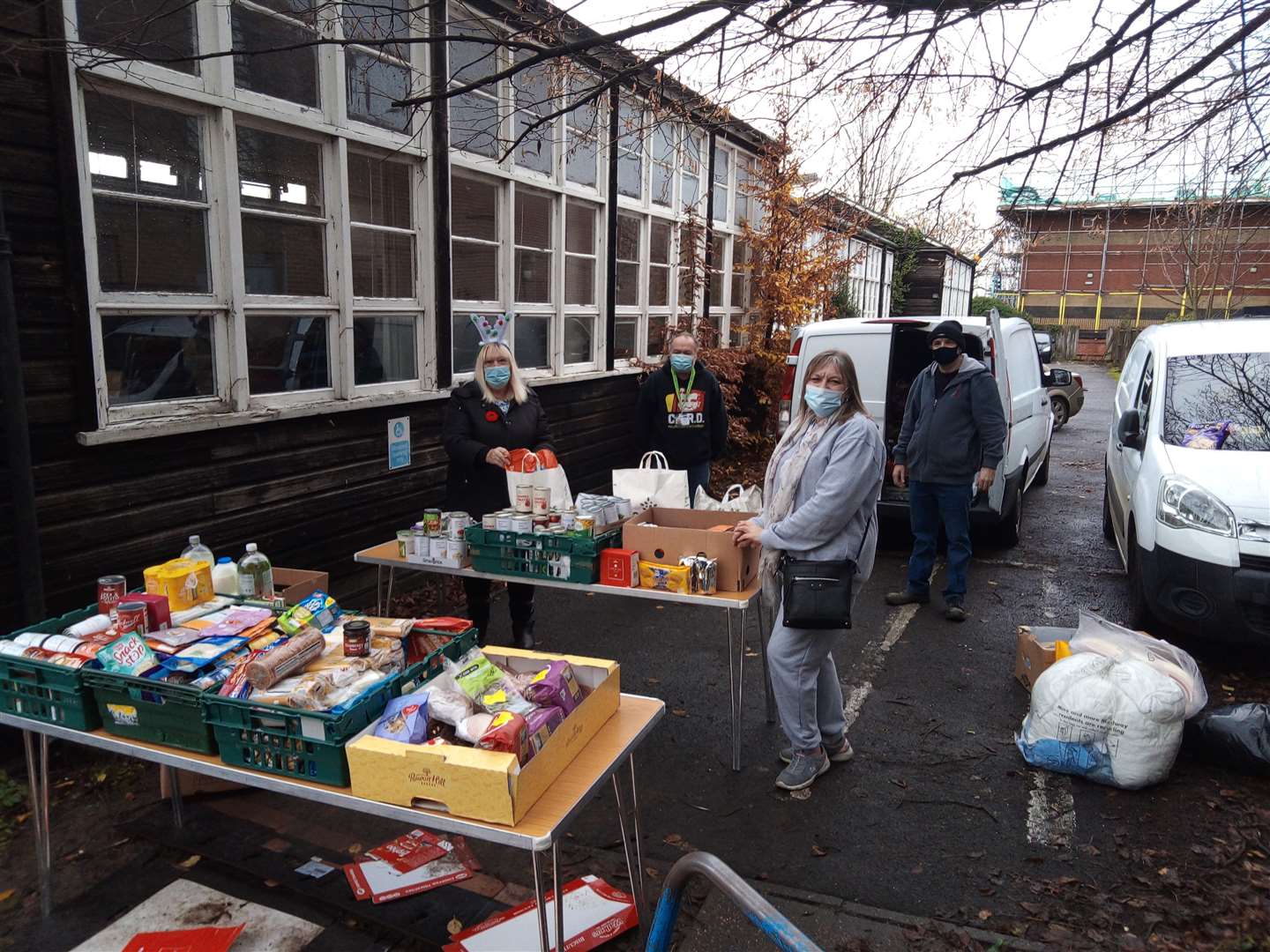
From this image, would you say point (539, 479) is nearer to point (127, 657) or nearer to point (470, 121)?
point (127, 657)

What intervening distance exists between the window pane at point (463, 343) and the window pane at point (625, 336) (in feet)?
9.94

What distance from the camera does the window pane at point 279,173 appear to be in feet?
16.8

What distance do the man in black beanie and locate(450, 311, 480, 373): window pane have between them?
354 centimetres

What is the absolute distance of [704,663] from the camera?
5535 millimetres

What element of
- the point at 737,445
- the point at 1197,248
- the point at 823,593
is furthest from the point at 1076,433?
the point at 823,593

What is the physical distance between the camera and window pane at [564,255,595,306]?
907 cm

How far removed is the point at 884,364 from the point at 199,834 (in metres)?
6.31

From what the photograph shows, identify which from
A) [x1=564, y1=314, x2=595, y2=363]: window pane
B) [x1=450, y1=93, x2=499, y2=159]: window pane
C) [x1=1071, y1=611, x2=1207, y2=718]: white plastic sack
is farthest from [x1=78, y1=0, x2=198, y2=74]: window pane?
[x1=1071, y1=611, x2=1207, y2=718]: white plastic sack

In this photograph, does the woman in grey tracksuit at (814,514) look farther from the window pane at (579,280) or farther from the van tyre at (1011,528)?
the window pane at (579,280)

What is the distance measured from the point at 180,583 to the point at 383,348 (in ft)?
10.8

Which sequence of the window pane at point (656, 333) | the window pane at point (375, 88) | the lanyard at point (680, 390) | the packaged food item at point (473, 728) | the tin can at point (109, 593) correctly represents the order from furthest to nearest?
the window pane at point (656, 333) < the lanyard at point (680, 390) < the window pane at point (375, 88) < the tin can at point (109, 593) < the packaged food item at point (473, 728)

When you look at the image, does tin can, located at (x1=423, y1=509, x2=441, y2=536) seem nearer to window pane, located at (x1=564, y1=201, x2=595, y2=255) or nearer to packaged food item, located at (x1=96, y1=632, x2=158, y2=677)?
packaged food item, located at (x1=96, y1=632, x2=158, y2=677)

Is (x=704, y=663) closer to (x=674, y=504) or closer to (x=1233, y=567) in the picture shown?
(x=674, y=504)

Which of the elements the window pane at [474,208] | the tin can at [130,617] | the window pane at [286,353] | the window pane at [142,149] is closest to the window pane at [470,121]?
the window pane at [474,208]
